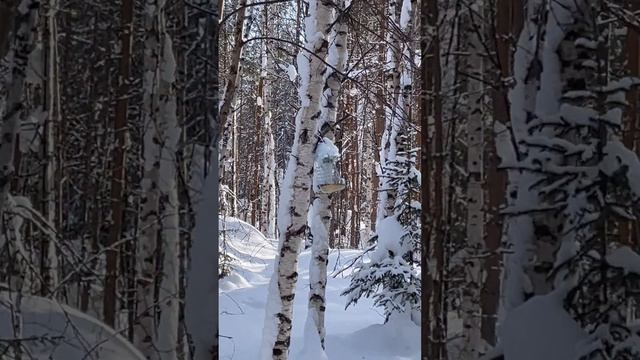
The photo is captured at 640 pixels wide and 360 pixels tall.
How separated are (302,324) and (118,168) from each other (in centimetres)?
450

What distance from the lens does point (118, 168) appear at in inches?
73.9

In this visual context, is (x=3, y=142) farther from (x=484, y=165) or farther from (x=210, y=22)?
(x=484, y=165)

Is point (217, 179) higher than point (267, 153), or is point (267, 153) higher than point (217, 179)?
point (267, 153)

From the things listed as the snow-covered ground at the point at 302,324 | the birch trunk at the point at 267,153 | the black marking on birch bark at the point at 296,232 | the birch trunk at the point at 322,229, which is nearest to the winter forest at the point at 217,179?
the black marking on birch bark at the point at 296,232

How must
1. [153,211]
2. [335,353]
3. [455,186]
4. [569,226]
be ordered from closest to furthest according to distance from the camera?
[569,226], [153,211], [455,186], [335,353]

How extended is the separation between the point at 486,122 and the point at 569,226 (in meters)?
0.46

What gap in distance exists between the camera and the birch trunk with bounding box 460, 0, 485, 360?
6.35 ft

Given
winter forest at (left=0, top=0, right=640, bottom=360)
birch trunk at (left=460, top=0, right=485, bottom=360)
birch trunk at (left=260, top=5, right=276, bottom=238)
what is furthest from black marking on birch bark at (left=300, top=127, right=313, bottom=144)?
birch trunk at (left=260, top=5, right=276, bottom=238)

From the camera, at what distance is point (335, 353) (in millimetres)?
5363

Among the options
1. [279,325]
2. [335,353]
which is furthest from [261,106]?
[279,325]

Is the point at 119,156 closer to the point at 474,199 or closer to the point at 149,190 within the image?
the point at 149,190

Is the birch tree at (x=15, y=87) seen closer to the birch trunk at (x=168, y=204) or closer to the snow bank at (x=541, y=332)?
the birch trunk at (x=168, y=204)

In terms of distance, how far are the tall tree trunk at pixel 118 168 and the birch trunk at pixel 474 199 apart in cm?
99

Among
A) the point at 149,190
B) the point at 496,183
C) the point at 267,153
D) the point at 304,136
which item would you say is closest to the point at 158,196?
the point at 149,190
